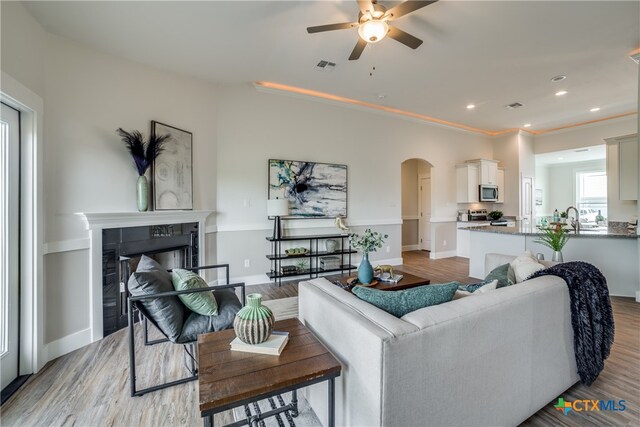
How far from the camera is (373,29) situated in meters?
2.29

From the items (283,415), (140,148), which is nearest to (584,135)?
(283,415)

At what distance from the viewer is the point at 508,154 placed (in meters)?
7.11

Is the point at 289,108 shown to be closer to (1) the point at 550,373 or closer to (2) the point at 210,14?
(2) the point at 210,14

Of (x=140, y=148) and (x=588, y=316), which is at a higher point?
(x=140, y=148)

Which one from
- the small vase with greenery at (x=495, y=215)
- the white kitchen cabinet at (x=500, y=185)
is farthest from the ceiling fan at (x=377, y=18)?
the white kitchen cabinet at (x=500, y=185)

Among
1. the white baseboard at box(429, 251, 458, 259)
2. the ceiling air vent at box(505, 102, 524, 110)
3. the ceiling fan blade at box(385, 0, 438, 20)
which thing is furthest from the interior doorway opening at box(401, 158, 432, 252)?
the ceiling fan blade at box(385, 0, 438, 20)

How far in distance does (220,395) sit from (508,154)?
8.27 metres

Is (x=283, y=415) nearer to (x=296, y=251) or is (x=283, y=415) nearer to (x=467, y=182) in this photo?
(x=296, y=251)

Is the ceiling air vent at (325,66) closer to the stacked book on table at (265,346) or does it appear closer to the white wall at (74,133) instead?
the white wall at (74,133)

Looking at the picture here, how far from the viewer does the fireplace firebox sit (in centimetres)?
274

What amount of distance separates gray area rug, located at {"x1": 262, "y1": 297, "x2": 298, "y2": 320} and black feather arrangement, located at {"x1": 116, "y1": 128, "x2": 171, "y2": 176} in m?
2.12

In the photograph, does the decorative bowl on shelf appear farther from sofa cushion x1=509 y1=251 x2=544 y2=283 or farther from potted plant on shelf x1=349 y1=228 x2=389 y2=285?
sofa cushion x1=509 y1=251 x2=544 y2=283

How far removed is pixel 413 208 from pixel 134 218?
6686 millimetres

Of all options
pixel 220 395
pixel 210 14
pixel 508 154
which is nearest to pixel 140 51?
pixel 210 14
